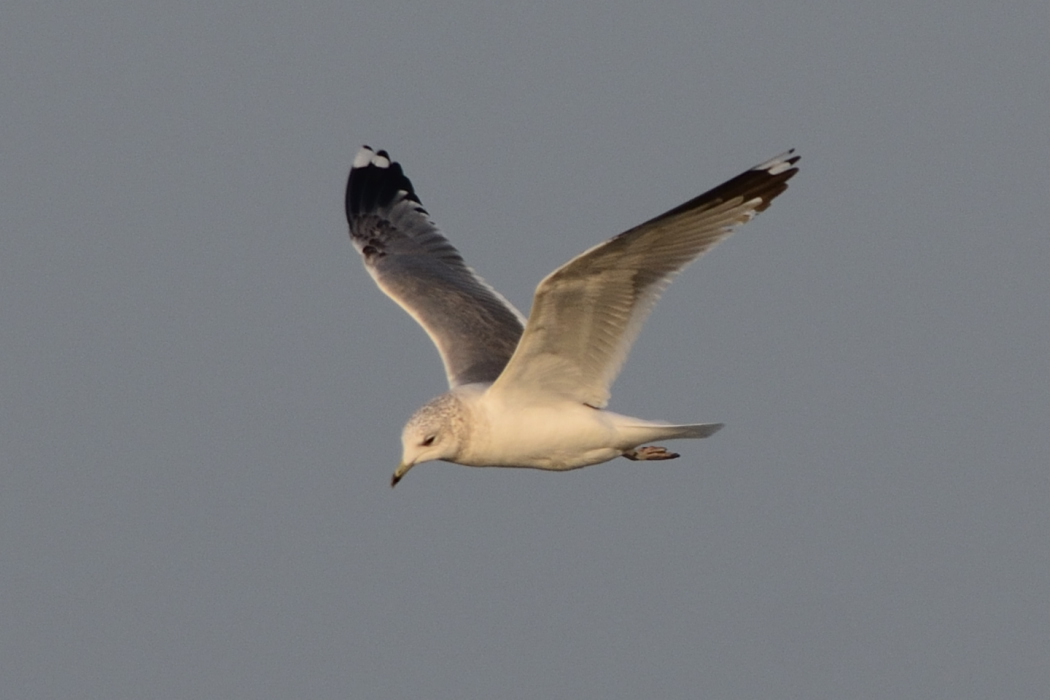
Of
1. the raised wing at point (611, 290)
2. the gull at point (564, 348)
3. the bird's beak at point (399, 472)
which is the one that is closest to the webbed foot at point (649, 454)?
the gull at point (564, 348)

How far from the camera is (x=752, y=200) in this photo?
8.08 meters

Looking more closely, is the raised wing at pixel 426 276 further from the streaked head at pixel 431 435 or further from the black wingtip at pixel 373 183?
the streaked head at pixel 431 435

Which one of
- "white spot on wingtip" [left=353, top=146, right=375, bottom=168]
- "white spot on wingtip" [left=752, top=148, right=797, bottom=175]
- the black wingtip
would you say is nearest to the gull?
"white spot on wingtip" [left=752, top=148, right=797, bottom=175]

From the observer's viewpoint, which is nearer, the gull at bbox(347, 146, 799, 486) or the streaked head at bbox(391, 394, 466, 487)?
the gull at bbox(347, 146, 799, 486)

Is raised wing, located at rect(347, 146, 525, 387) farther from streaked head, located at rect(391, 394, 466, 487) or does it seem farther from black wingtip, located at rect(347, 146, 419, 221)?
streaked head, located at rect(391, 394, 466, 487)

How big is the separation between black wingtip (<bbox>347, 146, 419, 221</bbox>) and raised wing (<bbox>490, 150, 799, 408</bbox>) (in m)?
3.85

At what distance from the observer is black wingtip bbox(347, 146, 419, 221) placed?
12.4m

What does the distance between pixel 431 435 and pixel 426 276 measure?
276 cm

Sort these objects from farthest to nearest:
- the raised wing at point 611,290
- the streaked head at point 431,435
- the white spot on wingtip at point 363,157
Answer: the white spot on wingtip at point 363,157, the streaked head at point 431,435, the raised wing at point 611,290

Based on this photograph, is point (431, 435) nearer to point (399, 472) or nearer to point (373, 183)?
point (399, 472)

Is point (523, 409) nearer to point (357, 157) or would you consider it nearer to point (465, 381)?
point (465, 381)

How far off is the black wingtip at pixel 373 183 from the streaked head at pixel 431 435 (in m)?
3.79

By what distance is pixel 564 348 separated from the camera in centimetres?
872

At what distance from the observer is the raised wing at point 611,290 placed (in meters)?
8.02
